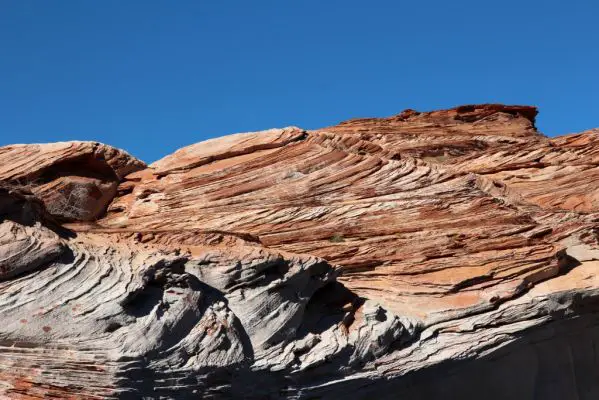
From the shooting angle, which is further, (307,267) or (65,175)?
(65,175)

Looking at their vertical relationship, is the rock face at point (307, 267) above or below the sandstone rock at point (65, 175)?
below

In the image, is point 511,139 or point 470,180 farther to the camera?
point 511,139

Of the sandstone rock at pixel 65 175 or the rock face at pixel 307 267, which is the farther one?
the sandstone rock at pixel 65 175

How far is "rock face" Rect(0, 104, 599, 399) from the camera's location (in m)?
11.4

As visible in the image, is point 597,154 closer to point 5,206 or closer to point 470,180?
point 470,180

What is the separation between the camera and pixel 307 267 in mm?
13680

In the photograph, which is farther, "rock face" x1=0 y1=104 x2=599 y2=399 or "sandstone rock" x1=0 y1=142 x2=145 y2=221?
"sandstone rock" x1=0 y1=142 x2=145 y2=221

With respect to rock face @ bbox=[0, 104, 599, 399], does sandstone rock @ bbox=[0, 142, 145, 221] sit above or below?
above

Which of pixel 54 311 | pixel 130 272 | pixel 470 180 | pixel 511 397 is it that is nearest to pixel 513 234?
pixel 470 180

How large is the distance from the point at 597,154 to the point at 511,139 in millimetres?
2637

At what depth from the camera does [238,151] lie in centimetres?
1961

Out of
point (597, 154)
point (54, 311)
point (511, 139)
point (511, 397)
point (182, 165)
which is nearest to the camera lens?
point (54, 311)

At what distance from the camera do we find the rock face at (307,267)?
11.4 m

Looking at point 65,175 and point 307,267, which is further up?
point 65,175
